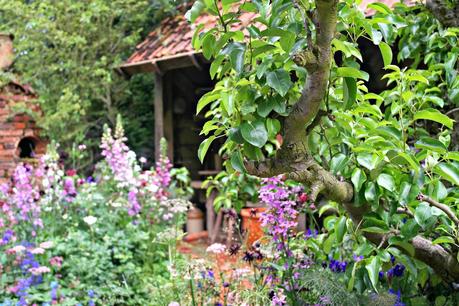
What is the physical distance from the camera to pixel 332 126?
5.74ft

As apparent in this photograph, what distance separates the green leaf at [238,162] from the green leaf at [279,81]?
23cm

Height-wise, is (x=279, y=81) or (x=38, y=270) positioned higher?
(x=279, y=81)

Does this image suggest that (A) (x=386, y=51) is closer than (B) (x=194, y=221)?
Yes

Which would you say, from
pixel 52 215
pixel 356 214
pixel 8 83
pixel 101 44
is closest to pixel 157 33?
pixel 101 44

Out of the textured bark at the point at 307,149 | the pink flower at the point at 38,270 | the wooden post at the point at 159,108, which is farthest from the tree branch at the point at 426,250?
the wooden post at the point at 159,108

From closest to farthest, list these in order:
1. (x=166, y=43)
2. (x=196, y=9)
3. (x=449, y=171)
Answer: (x=196, y=9) < (x=449, y=171) < (x=166, y=43)

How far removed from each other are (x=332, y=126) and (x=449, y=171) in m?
0.37

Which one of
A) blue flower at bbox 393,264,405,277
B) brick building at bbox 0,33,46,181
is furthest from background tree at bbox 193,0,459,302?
brick building at bbox 0,33,46,181

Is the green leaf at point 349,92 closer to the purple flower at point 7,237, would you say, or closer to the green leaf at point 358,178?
the green leaf at point 358,178

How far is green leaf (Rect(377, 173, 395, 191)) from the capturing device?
1.63 m

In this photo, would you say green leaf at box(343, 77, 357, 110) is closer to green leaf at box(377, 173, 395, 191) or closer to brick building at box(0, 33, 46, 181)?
green leaf at box(377, 173, 395, 191)

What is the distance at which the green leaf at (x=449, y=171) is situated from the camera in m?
1.58

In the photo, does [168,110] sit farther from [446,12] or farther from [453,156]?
[453,156]

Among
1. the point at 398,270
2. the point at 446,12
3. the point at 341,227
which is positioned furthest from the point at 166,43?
the point at 341,227
